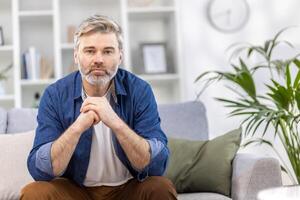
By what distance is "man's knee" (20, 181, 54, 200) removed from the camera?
2.06m

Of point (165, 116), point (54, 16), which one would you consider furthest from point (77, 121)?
point (54, 16)

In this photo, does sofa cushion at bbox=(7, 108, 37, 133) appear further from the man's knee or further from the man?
the man's knee

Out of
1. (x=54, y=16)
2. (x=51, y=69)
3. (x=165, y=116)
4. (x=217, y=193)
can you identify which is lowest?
(x=217, y=193)

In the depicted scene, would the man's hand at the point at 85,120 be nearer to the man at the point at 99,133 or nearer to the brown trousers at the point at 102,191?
the man at the point at 99,133

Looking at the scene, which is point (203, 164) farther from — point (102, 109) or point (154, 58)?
point (154, 58)

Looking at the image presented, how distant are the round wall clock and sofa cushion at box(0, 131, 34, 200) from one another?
6.52ft

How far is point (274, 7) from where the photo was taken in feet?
14.3

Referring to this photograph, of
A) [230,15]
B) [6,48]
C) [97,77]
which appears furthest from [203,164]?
[6,48]

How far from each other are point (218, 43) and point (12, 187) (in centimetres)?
217

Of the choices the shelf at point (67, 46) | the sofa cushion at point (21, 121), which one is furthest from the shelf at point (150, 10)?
the sofa cushion at point (21, 121)

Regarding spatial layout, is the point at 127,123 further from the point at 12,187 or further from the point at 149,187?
the point at 12,187

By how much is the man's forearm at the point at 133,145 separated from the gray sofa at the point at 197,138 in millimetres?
500

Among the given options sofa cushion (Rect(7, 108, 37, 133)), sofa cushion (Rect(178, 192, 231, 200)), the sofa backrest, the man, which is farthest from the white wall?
the man

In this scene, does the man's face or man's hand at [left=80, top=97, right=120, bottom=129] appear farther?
the man's face
